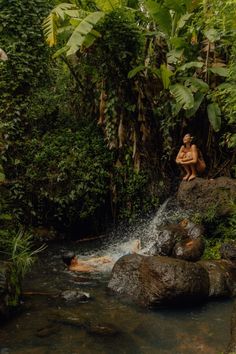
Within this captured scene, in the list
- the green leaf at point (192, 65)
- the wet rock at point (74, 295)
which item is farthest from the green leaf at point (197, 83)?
the wet rock at point (74, 295)

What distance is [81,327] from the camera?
546 cm

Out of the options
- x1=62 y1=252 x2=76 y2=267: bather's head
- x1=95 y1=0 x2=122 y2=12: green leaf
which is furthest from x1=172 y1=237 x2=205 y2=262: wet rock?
x1=95 y1=0 x2=122 y2=12: green leaf

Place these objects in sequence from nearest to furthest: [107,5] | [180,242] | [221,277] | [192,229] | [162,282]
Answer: [162,282] → [221,277] → [180,242] → [192,229] → [107,5]

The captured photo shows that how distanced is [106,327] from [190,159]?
449cm

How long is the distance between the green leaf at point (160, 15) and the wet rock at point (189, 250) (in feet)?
15.9

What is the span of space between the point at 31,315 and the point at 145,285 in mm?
1737

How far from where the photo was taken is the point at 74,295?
6375 mm

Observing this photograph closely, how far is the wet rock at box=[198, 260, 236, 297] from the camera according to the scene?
21.2 ft

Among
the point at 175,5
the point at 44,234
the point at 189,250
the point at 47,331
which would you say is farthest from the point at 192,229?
the point at 175,5

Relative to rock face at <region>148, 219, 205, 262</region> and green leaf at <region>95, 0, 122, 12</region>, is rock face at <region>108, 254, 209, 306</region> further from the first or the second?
green leaf at <region>95, 0, 122, 12</region>

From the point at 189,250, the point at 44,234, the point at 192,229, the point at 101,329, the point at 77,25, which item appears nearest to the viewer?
the point at 101,329

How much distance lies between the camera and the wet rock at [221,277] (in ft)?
21.2

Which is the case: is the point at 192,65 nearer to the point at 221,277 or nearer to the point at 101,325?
the point at 221,277

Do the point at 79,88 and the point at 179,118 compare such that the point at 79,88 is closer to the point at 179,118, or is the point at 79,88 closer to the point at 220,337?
the point at 179,118
